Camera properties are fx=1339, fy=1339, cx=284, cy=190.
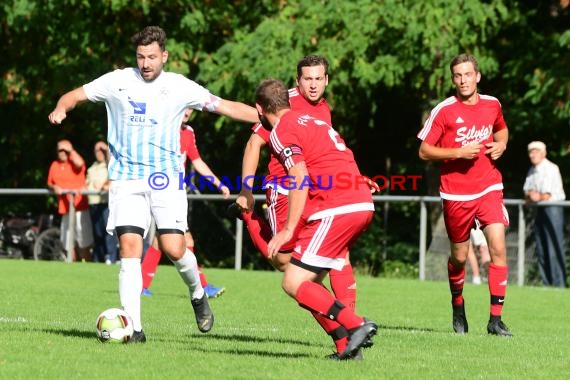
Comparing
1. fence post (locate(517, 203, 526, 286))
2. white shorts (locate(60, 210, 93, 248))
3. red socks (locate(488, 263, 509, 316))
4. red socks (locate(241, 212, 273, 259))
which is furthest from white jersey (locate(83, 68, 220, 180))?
white shorts (locate(60, 210, 93, 248))

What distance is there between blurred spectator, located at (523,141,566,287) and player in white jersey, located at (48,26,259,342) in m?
9.84

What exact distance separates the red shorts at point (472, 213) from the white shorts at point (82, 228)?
39.1 feet

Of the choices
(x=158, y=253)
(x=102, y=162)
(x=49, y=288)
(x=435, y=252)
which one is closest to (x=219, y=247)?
(x=102, y=162)

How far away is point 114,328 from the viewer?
899 cm

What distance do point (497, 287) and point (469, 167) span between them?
1005 millimetres

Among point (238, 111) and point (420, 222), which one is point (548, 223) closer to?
point (420, 222)

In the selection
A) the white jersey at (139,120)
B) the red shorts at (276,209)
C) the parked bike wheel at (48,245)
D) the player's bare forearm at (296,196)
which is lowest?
the parked bike wheel at (48,245)

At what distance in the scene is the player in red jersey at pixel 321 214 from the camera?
8078 mm

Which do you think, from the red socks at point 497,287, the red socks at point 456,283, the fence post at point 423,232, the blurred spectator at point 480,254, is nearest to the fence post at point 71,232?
the fence post at point 423,232

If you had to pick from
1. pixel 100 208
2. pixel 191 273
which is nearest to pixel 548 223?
pixel 100 208

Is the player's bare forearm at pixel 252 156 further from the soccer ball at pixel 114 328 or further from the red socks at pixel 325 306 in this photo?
the red socks at pixel 325 306

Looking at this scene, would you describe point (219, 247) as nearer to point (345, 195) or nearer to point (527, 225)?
point (527, 225)

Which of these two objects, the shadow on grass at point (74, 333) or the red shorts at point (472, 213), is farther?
the red shorts at point (472, 213)

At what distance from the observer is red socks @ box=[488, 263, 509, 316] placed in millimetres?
10805
